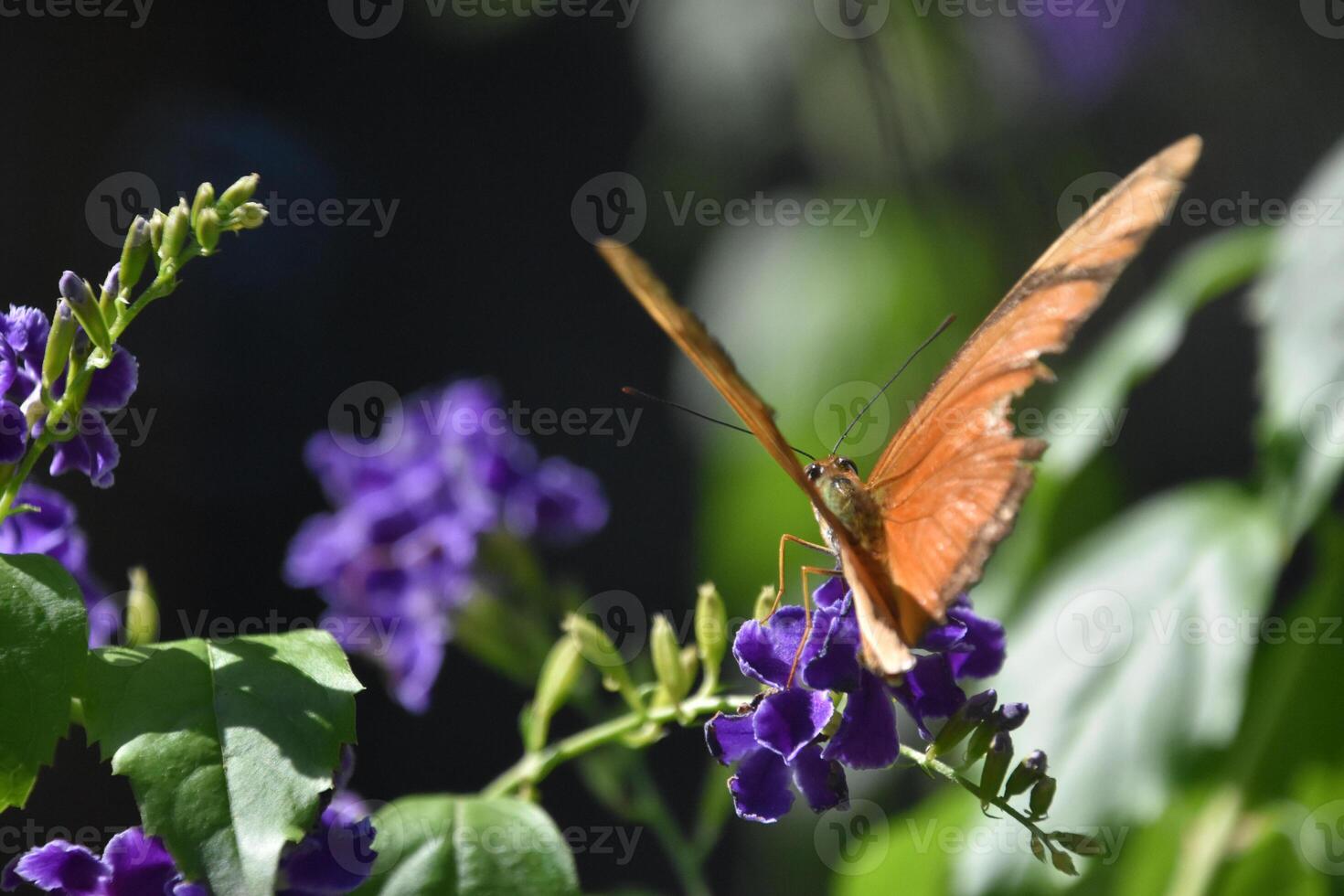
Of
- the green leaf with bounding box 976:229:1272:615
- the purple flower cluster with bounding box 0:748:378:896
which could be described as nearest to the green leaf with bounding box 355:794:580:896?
the purple flower cluster with bounding box 0:748:378:896

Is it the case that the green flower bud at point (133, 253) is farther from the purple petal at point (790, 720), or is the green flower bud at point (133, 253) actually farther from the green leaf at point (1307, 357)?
the green leaf at point (1307, 357)

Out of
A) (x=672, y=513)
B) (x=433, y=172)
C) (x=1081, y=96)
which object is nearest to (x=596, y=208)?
(x=433, y=172)

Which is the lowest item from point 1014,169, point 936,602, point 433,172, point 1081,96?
point 936,602

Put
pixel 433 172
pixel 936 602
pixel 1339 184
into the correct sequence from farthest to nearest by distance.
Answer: pixel 433 172
pixel 1339 184
pixel 936 602

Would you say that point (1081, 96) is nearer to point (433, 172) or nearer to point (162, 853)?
point (433, 172)

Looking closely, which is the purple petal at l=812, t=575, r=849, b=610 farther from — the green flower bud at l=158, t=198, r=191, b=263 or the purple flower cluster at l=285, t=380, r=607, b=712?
the purple flower cluster at l=285, t=380, r=607, b=712

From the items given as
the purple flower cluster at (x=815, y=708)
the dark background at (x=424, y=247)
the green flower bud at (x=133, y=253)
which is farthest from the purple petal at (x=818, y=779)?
the dark background at (x=424, y=247)
